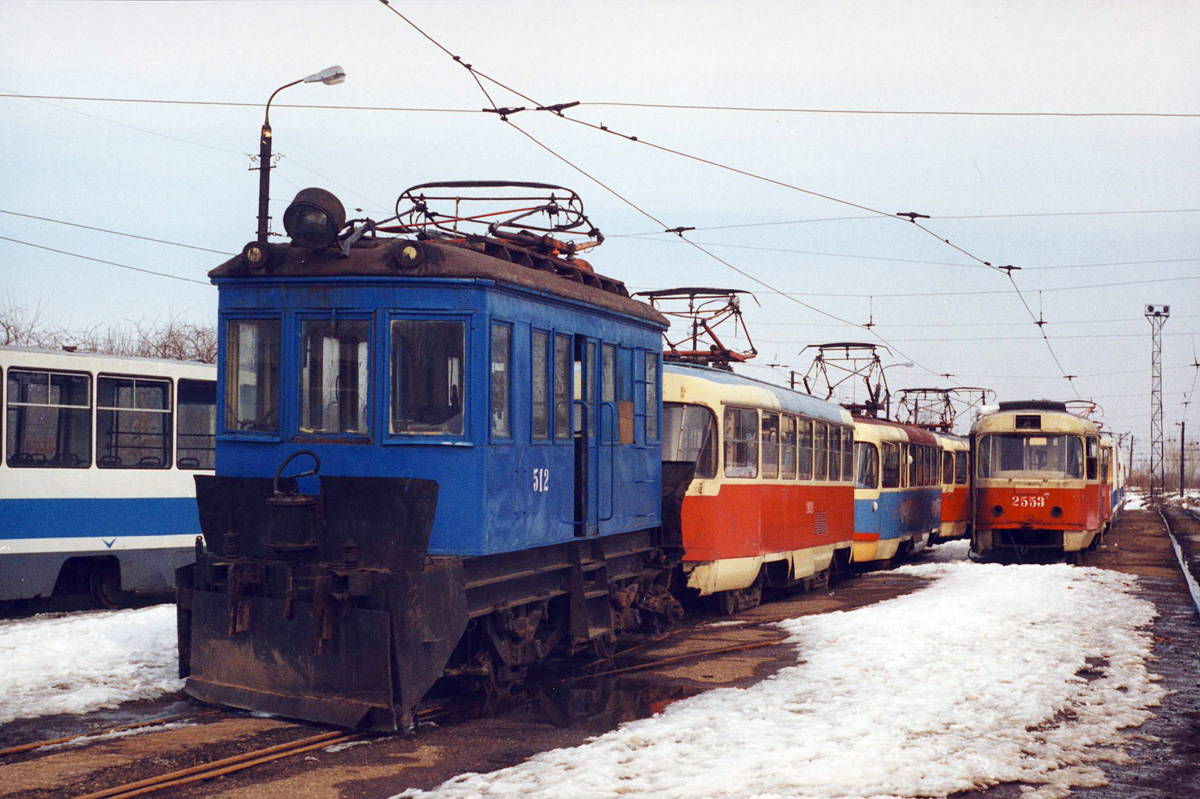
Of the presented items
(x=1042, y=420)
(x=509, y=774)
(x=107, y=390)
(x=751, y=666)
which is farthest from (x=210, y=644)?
(x=1042, y=420)

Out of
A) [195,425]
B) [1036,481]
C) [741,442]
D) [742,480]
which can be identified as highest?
[195,425]

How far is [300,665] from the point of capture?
8.16 metres

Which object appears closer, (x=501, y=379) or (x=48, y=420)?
(x=501, y=379)

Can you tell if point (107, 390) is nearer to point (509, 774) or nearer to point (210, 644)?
point (210, 644)

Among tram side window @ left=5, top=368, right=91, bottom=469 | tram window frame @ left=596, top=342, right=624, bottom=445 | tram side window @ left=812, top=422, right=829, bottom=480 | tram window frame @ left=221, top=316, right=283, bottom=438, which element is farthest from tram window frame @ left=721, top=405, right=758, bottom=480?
tram side window @ left=5, top=368, right=91, bottom=469

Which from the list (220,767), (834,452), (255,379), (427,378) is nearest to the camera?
(220,767)

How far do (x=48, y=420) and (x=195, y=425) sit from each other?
2210mm

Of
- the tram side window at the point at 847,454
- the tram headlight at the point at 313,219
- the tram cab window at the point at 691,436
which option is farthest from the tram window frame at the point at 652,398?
the tram side window at the point at 847,454

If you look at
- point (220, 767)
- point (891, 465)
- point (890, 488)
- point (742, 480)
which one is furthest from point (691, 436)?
point (891, 465)

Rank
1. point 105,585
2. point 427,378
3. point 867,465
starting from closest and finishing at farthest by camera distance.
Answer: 1. point 427,378
2. point 105,585
3. point 867,465

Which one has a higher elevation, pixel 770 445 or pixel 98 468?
pixel 770 445

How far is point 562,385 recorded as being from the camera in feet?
33.1

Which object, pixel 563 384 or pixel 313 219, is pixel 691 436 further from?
pixel 313 219

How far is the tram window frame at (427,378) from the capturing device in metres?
8.54
